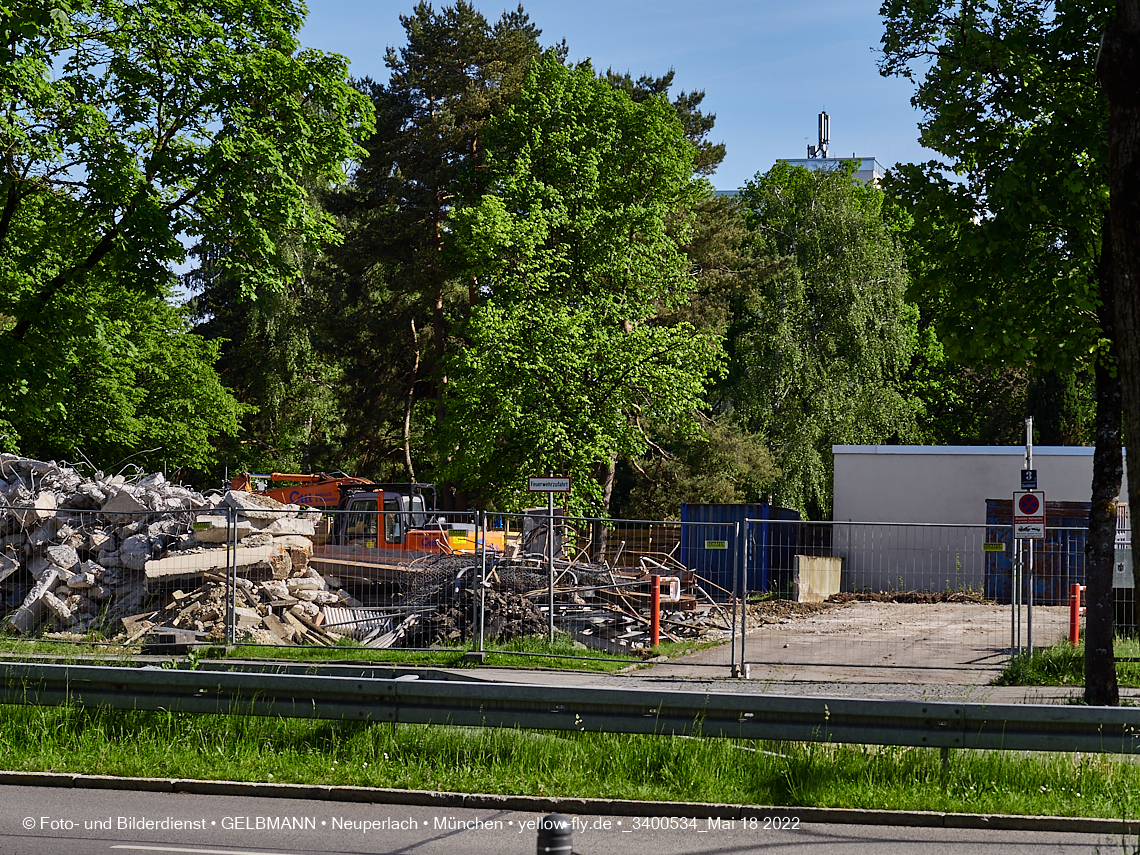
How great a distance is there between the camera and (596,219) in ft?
107


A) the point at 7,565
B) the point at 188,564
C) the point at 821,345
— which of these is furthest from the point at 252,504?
the point at 821,345

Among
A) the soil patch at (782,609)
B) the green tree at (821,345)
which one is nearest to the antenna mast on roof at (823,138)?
the green tree at (821,345)

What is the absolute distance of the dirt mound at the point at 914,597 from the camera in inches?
936

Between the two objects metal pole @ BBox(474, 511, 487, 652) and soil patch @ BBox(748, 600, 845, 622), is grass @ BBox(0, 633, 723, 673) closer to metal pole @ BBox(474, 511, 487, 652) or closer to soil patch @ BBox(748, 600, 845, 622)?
metal pole @ BBox(474, 511, 487, 652)

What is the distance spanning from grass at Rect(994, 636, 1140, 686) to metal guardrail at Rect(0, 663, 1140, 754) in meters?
6.74

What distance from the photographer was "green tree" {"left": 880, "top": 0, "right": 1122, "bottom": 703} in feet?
34.6

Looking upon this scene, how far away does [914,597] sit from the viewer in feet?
79.5

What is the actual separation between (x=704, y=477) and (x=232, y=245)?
873 inches

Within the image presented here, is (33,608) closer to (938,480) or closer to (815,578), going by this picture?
(815,578)

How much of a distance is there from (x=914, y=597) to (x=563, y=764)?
59.7 feet

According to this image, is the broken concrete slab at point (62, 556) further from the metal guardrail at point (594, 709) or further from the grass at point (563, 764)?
the grass at point (563, 764)

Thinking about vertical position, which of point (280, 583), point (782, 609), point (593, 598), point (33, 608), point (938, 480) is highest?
point (938, 480)

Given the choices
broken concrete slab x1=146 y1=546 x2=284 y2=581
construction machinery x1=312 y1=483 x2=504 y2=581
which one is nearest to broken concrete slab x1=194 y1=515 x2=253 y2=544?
broken concrete slab x1=146 y1=546 x2=284 y2=581

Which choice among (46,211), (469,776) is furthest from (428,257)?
(469,776)
